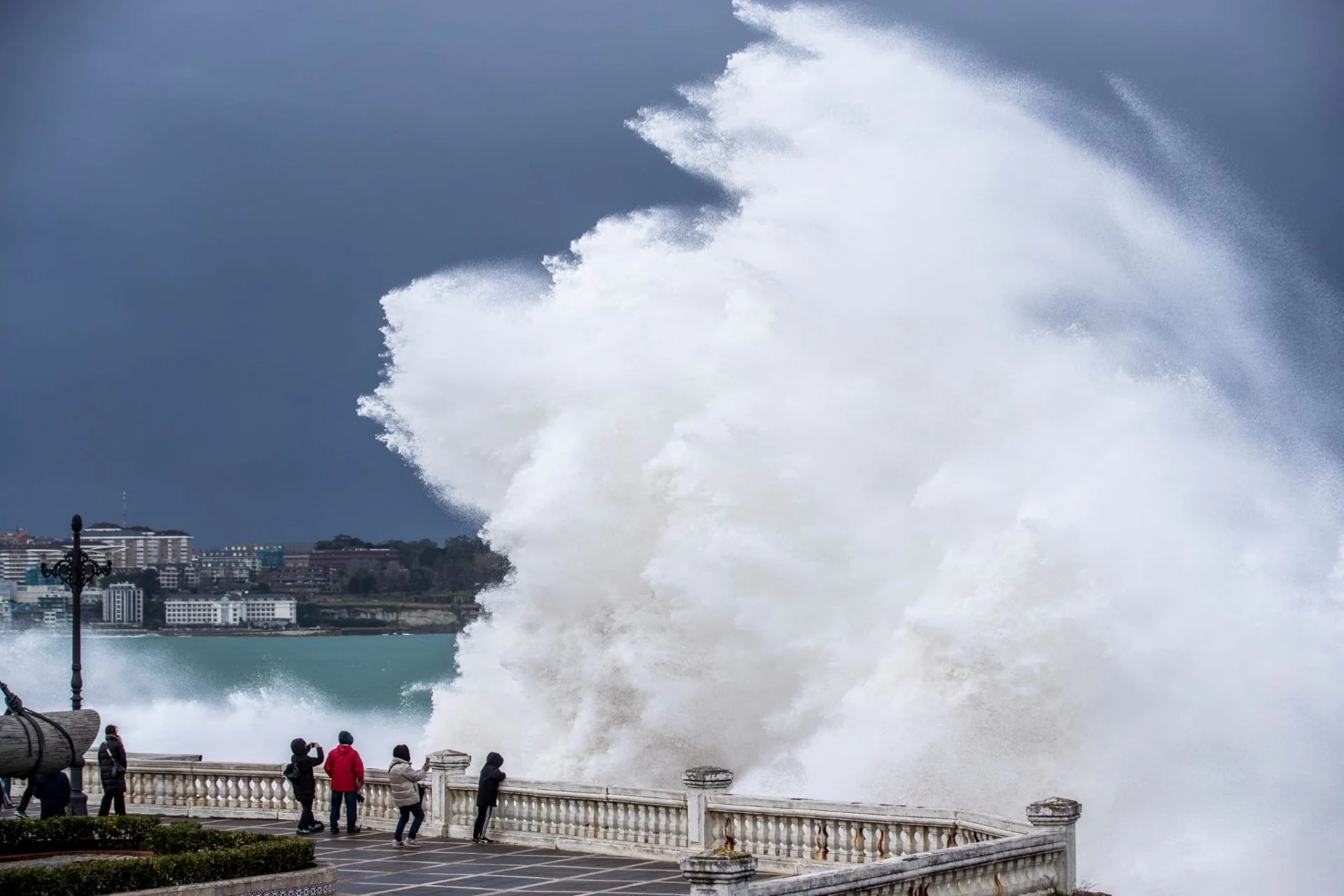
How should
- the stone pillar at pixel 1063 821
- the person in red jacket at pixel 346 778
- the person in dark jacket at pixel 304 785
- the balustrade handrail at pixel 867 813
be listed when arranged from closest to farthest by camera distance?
the stone pillar at pixel 1063 821, the balustrade handrail at pixel 867 813, the person in red jacket at pixel 346 778, the person in dark jacket at pixel 304 785

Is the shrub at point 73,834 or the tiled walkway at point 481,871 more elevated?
the shrub at point 73,834

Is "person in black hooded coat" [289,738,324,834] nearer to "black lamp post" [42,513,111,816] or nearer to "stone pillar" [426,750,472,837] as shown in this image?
"stone pillar" [426,750,472,837]

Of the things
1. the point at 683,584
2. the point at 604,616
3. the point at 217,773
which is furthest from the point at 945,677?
the point at 217,773

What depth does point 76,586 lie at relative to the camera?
20.1 m

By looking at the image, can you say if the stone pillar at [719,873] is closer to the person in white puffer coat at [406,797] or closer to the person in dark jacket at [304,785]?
the person in white puffer coat at [406,797]

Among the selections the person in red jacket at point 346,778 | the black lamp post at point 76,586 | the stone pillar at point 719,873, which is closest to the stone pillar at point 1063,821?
the stone pillar at point 719,873

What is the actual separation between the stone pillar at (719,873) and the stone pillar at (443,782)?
7.90 meters

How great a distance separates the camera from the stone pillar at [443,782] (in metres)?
16.8

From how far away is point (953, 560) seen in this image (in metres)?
24.9

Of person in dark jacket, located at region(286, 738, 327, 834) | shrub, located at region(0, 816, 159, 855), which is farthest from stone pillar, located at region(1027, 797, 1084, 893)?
person in dark jacket, located at region(286, 738, 327, 834)

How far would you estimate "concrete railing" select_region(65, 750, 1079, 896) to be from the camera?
11.1m

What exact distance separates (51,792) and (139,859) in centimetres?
449

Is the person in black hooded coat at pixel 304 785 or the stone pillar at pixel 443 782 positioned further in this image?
the person in black hooded coat at pixel 304 785

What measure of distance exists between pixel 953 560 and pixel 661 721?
613cm
